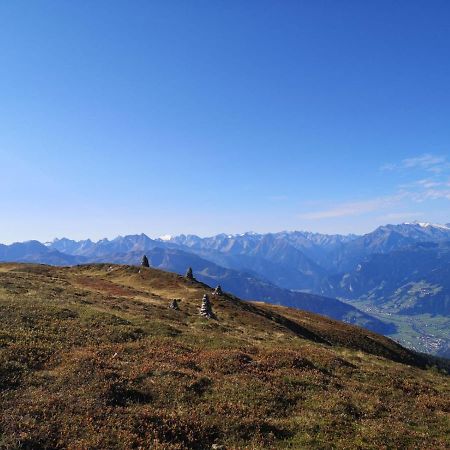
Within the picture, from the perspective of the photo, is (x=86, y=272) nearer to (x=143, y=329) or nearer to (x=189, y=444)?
(x=143, y=329)

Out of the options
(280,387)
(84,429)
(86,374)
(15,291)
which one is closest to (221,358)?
(280,387)

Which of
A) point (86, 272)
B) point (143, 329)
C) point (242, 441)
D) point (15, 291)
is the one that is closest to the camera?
point (242, 441)

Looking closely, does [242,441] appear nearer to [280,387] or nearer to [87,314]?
[280,387]

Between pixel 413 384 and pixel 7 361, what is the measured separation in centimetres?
2585

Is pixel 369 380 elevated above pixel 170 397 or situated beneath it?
situated beneath

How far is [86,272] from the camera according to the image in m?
99.2

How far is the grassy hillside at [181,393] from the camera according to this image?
1571cm

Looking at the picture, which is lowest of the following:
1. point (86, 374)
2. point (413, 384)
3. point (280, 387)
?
point (413, 384)

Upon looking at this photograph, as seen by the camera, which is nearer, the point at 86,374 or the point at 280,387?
the point at 86,374

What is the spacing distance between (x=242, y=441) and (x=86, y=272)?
90347mm

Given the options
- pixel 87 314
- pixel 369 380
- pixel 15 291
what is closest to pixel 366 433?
pixel 369 380

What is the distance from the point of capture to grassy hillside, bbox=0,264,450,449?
15.7 m

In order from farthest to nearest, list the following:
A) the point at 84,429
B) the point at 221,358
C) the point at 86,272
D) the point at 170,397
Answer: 1. the point at 86,272
2. the point at 221,358
3. the point at 170,397
4. the point at 84,429

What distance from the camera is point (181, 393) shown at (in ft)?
Result: 64.8
